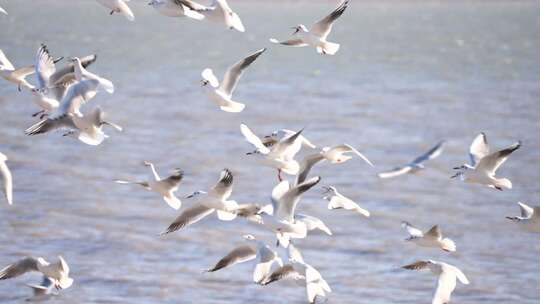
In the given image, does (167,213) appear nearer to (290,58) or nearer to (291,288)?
(291,288)

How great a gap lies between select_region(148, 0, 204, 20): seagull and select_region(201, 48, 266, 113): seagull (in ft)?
1.80

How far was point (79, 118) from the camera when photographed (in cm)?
1133

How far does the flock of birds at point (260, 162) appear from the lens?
36.6ft

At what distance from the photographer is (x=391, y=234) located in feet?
61.0

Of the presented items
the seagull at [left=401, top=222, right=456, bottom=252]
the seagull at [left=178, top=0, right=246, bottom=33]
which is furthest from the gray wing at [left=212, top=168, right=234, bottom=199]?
the seagull at [left=401, top=222, right=456, bottom=252]

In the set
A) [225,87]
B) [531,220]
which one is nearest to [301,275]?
[225,87]

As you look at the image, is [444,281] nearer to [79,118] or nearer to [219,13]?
[219,13]

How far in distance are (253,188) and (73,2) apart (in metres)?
141

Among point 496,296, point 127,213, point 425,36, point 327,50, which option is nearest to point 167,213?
point 127,213

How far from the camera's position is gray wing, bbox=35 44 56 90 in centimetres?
1212

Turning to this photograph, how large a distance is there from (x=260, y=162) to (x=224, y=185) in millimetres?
543

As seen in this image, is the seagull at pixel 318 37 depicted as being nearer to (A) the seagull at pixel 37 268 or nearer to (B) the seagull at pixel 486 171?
(B) the seagull at pixel 486 171

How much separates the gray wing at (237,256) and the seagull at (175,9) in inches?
90.0

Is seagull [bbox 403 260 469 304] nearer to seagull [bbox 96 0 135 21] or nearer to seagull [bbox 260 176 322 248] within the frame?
seagull [bbox 260 176 322 248]
